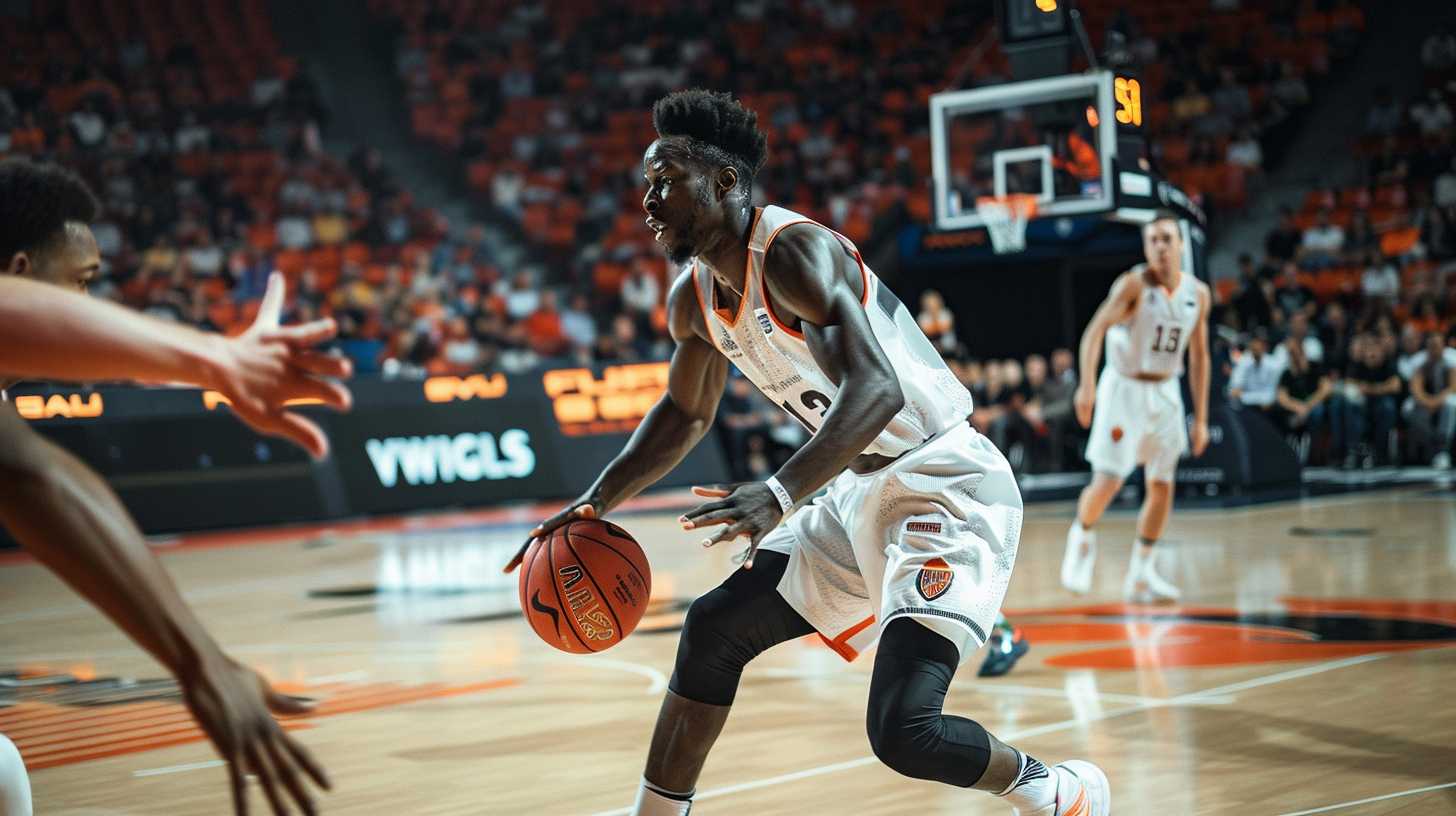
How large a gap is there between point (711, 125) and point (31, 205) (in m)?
1.55

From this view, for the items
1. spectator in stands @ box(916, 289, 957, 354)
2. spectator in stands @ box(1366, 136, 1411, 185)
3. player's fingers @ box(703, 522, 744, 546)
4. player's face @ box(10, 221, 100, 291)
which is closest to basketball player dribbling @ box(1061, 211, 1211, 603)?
player's fingers @ box(703, 522, 744, 546)

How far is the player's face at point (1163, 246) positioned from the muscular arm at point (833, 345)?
5.38 metres

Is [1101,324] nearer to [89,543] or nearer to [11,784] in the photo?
[11,784]

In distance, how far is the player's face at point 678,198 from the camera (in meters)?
3.62

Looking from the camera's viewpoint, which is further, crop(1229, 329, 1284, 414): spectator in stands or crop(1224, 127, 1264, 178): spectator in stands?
crop(1224, 127, 1264, 178): spectator in stands

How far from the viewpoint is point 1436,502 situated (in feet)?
43.0

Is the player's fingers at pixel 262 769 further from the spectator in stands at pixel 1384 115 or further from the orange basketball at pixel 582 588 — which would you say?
the spectator in stands at pixel 1384 115

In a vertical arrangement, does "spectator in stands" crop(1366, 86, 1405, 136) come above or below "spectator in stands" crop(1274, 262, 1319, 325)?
above

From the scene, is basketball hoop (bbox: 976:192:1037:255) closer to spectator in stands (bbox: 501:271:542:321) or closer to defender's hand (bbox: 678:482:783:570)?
spectator in stands (bbox: 501:271:542:321)

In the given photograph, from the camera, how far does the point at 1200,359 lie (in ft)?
29.0

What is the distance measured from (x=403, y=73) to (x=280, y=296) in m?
23.7

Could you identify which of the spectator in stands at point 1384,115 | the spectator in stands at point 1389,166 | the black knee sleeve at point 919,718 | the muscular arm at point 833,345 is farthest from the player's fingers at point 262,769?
the spectator in stands at point 1384,115

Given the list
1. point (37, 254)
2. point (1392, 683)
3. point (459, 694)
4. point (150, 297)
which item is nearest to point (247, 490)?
point (150, 297)

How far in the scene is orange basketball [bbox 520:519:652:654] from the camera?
12.1 ft
